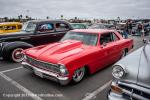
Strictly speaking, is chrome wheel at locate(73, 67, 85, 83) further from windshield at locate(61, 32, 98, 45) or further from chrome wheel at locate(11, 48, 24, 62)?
chrome wheel at locate(11, 48, 24, 62)

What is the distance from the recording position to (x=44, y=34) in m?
7.56

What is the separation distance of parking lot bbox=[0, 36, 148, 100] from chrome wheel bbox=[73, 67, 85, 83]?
0.14 meters

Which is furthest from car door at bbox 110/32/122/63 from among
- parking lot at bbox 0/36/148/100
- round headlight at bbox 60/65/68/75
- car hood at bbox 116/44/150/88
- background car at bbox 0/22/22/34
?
background car at bbox 0/22/22/34

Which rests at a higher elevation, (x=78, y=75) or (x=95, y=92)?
(x=78, y=75)

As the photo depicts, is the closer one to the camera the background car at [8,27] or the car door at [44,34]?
the car door at [44,34]

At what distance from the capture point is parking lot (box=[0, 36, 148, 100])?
3.61m

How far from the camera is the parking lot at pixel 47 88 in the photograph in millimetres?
3613

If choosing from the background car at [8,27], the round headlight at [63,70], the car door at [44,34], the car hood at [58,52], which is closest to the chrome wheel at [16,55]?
the car door at [44,34]

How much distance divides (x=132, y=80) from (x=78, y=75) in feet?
6.30

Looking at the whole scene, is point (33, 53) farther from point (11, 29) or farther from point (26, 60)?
point (11, 29)

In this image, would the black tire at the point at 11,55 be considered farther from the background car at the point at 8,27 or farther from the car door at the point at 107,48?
the background car at the point at 8,27

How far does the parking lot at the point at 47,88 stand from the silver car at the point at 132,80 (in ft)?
3.36

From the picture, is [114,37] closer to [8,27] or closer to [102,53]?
[102,53]

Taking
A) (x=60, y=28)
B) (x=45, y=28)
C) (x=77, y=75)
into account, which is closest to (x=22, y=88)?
(x=77, y=75)
